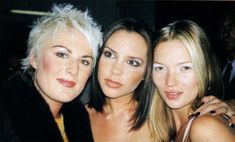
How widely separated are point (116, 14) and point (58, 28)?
5.39 metres

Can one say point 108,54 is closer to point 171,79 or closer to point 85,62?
point 85,62

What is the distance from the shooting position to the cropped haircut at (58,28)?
243 centimetres

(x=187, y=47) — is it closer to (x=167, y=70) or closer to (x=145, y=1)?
(x=167, y=70)

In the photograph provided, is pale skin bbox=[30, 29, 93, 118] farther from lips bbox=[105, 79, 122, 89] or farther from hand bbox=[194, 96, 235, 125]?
hand bbox=[194, 96, 235, 125]

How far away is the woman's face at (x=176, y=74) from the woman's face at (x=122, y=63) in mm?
312

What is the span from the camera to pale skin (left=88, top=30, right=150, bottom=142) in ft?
9.21

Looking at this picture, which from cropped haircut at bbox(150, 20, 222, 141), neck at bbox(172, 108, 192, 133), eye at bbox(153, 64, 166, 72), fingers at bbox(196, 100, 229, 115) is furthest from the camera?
neck at bbox(172, 108, 192, 133)

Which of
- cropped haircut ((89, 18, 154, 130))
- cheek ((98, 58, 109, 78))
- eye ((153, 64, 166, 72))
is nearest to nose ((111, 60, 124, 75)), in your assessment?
cheek ((98, 58, 109, 78))

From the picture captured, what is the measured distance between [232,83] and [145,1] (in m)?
3.90

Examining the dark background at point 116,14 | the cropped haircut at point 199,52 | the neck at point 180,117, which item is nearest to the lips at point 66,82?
the cropped haircut at point 199,52

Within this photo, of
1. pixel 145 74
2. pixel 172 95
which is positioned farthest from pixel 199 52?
pixel 145 74

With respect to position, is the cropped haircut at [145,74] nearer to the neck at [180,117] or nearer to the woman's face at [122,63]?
the woman's face at [122,63]

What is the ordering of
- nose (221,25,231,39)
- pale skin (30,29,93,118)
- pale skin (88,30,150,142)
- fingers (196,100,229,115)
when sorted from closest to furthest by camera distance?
fingers (196,100,229,115) → pale skin (30,29,93,118) → pale skin (88,30,150,142) → nose (221,25,231,39)

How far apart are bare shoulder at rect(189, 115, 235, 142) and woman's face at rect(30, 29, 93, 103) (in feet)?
3.37
